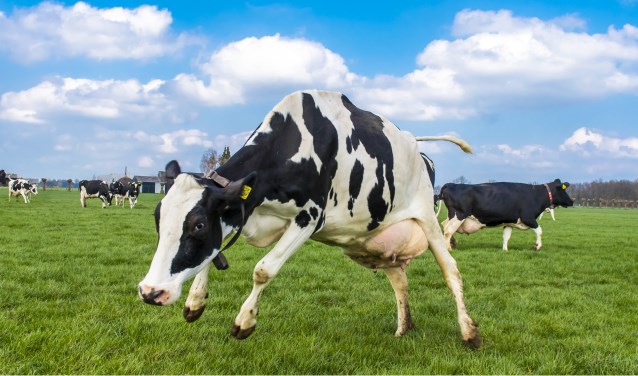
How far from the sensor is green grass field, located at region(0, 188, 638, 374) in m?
4.29

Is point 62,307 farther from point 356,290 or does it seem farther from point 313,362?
point 356,290

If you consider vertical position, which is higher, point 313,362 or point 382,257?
point 382,257

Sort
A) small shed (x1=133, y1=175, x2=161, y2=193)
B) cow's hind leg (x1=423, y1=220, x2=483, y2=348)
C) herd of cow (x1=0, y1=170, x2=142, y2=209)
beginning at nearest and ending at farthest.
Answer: cow's hind leg (x1=423, y1=220, x2=483, y2=348), herd of cow (x1=0, y1=170, x2=142, y2=209), small shed (x1=133, y1=175, x2=161, y2=193)

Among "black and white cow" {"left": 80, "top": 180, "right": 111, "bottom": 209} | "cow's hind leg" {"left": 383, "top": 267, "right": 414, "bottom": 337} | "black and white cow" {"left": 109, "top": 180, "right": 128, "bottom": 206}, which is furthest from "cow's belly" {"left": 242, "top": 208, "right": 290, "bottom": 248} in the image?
"black and white cow" {"left": 109, "top": 180, "right": 128, "bottom": 206}

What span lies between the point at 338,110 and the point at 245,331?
205cm

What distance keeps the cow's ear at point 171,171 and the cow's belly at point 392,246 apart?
186 cm

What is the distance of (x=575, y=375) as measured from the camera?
434 cm

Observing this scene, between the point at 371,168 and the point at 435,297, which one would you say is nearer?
the point at 371,168

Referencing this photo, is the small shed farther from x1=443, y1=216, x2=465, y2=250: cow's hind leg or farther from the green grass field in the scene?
the green grass field

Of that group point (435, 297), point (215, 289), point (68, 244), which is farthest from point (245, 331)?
point (68, 244)

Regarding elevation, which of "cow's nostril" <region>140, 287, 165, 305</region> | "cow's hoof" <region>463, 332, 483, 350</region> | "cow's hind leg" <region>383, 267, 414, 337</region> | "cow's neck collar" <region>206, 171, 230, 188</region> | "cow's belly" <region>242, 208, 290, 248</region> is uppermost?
"cow's neck collar" <region>206, 171, 230, 188</region>

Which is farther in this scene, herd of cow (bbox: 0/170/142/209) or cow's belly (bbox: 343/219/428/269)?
herd of cow (bbox: 0/170/142/209)

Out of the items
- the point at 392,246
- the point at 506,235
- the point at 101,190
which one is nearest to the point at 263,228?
the point at 392,246

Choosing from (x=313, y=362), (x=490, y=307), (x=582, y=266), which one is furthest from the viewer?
(x=582, y=266)
